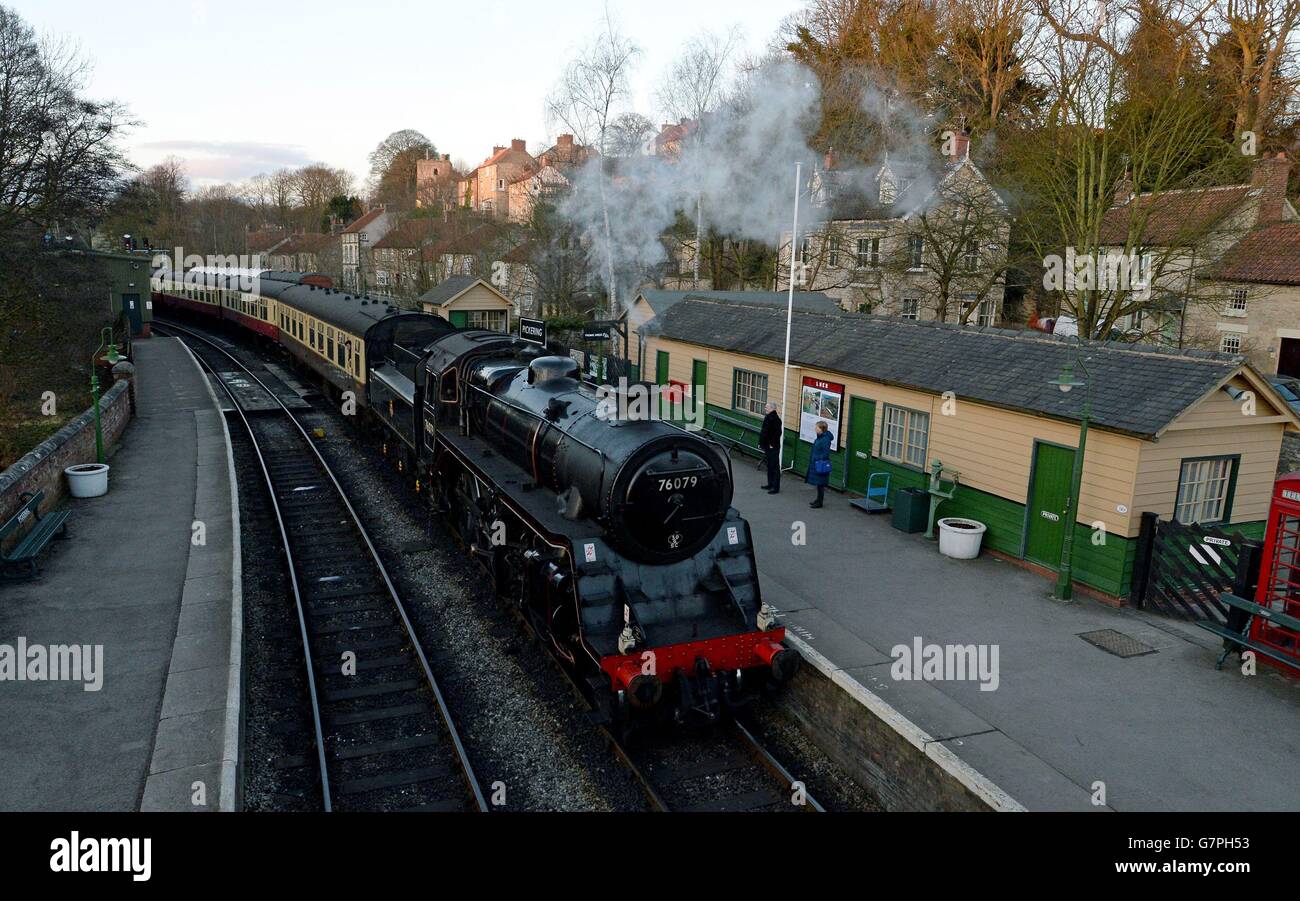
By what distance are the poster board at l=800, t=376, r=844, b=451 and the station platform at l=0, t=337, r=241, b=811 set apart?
385 inches

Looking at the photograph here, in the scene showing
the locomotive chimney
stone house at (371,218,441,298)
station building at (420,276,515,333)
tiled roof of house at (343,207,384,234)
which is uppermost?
tiled roof of house at (343,207,384,234)

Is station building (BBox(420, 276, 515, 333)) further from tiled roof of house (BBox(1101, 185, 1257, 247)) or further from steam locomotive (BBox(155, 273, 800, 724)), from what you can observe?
tiled roof of house (BBox(1101, 185, 1257, 247))

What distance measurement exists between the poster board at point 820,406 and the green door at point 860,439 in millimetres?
268

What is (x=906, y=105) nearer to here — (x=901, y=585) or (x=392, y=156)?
(x=901, y=585)

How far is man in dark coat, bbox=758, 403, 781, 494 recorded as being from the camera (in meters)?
15.0

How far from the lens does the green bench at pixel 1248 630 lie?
836 cm

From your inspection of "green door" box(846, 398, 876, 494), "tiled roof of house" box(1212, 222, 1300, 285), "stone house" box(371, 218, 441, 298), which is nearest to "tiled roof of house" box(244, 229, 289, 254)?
"stone house" box(371, 218, 441, 298)

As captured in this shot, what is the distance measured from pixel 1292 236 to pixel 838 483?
22174mm

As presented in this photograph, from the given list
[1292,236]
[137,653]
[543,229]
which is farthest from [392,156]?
[137,653]

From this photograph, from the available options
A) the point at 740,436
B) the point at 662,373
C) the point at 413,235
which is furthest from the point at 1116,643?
the point at 413,235

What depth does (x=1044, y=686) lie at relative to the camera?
851 cm

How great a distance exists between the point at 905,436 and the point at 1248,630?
226 inches

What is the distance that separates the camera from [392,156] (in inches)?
3780

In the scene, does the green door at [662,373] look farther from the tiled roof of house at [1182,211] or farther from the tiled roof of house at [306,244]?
the tiled roof of house at [306,244]
